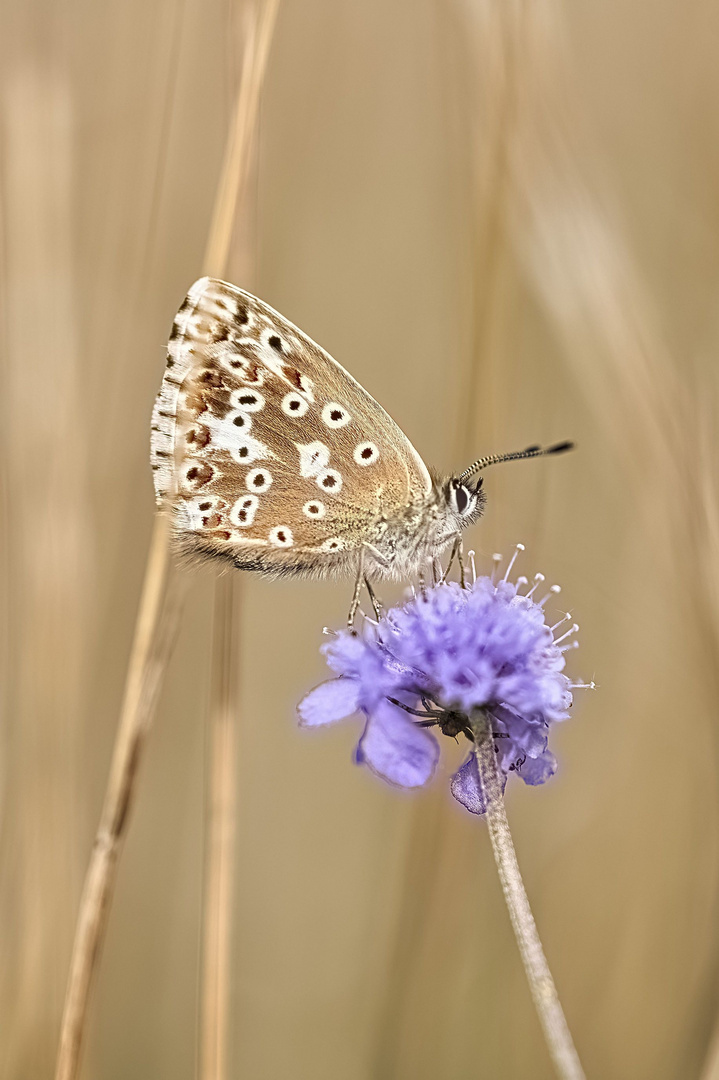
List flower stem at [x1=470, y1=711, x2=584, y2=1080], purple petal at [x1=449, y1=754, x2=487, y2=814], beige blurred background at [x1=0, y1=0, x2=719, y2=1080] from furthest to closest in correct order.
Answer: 1. beige blurred background at [x1=0, y1=0, x2=719, y2=1080]
2. purple petal at [x1=449, y1=754, x2=487, y2=814]
3. flower stem at [x1=470, y1=711, x2=584, y2=1080]

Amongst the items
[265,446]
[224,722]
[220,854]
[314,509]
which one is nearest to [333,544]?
[314,509]

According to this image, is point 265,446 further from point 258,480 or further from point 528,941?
point 528,941

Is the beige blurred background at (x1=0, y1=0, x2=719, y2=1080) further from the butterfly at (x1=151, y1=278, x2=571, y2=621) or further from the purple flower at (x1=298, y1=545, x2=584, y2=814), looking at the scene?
the purple flower at (x1=298, y1=545, x2=584, y2=814)

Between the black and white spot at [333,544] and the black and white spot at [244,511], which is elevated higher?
the black and white spot at [244,511]

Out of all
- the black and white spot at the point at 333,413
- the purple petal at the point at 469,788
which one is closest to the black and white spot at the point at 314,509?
the black and white spot at the point at 333,413

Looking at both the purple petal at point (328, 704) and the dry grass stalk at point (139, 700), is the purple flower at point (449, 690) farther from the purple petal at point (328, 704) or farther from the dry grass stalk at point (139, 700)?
the dry grass stalk at point (139, 700)

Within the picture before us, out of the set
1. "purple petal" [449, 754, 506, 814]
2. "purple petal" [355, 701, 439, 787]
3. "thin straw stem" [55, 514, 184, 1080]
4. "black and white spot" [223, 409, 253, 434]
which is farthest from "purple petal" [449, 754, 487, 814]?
"black and white spot" [223, 409, 253, 434]

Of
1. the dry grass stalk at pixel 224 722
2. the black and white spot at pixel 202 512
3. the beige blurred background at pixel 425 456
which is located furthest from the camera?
the beige blurred background at pixel 425 456
